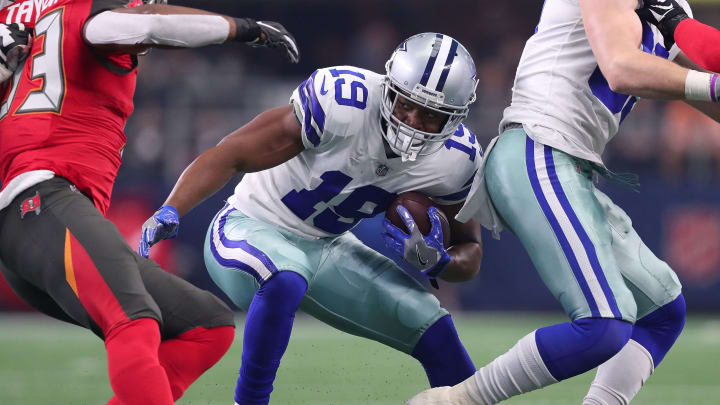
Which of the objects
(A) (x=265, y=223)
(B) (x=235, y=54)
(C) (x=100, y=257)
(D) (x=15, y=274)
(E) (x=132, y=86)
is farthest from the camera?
(B) (x=235, y=54)

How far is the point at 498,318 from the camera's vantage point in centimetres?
924

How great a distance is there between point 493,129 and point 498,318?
1684 mm

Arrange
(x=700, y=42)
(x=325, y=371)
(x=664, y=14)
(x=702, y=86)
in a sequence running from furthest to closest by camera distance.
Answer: (x=325, y=371) < (x=664, y=14) < (x=700, y=42) < (x=702, y=86)

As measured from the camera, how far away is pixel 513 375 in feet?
9.91

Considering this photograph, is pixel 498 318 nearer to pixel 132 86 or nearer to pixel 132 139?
pixel 132 139

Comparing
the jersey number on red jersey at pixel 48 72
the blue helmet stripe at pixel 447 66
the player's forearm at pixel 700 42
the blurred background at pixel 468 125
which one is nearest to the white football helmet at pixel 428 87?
the blue helmet stripe at pixel 447 66

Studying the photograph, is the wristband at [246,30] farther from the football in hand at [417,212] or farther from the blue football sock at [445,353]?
the blue football sock at [445,353]

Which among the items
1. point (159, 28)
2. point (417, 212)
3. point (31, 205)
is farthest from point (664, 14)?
point (31, 205)

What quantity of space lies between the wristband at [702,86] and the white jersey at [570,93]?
46cm

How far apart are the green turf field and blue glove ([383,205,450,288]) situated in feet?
5.85

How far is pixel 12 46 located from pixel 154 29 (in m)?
0.43

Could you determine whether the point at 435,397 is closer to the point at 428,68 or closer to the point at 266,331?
the point at 266,331

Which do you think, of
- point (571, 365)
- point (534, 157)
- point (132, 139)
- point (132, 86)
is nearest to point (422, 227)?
point (534, 157)

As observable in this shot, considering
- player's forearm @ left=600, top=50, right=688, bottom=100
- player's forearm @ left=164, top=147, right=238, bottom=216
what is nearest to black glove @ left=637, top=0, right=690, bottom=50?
player's forearm @ left=600, top=50, right=688, bottom=100
